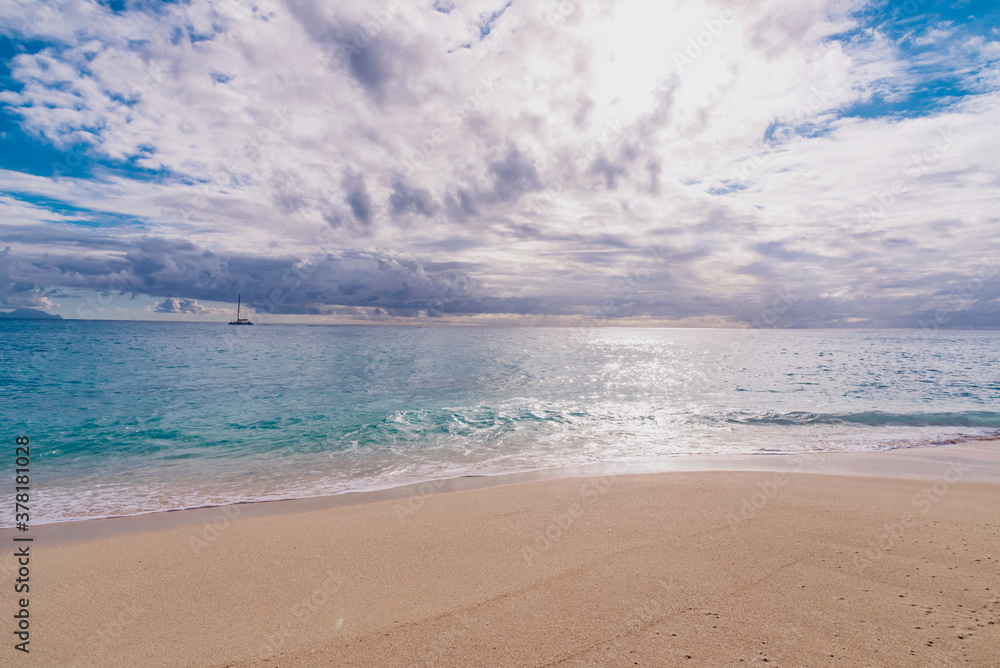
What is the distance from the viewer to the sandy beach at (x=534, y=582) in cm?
399

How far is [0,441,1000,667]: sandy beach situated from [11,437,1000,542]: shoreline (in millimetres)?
137

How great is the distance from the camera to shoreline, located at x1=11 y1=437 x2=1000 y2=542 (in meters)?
7.77

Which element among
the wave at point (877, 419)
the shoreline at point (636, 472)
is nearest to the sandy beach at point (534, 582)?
the shoreline at point (636, 472)

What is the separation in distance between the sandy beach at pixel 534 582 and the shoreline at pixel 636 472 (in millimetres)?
137

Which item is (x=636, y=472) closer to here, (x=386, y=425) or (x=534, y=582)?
(x=534, y=582)

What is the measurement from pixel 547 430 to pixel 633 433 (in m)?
3.08

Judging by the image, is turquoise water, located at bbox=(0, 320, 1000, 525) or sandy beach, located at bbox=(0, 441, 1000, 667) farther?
turquoise water, located at bbox=(0, 320, 1000, 525)

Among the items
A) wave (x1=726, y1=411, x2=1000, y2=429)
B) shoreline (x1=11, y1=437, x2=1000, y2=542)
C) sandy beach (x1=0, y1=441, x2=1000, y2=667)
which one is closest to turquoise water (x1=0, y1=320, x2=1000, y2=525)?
wave (x1=726, y1=411, x2=1000, y2=429)

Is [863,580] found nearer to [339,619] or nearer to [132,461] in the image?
[339,619]

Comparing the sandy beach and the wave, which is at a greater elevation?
the sandy beach

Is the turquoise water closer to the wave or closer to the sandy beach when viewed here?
the wave

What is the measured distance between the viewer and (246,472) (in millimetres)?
11141

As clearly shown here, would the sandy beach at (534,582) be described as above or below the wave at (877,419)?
above

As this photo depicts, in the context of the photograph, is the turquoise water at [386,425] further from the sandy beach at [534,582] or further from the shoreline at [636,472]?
the sandy beach at [534,582]
